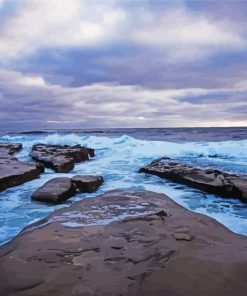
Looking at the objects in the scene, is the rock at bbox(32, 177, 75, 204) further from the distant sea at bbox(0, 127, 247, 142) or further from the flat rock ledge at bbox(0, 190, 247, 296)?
the distant sea at bbox(0, 127, 247, 142)

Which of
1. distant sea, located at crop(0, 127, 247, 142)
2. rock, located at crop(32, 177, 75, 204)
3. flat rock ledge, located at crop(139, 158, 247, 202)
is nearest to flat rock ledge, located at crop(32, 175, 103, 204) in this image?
rock, located at crop(32, 177, 75, 204)

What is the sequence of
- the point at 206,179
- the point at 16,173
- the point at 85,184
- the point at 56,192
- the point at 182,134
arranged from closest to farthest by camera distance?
the point at 56,192
the point at 85,184
the point at 206,179
the point at 16,173
the point at 182,134

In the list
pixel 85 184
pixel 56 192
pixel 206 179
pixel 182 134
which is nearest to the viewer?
pixel 56 192

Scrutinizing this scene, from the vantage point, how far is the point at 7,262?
8.50 feet

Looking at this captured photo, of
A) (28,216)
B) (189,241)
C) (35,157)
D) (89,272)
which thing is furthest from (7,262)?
(35,157)

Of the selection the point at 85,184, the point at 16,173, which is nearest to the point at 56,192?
the point at 85,184

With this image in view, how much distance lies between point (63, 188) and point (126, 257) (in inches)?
121

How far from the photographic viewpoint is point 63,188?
5.54 meters

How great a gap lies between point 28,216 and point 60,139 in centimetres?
1837

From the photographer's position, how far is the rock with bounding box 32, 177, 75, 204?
205 inches

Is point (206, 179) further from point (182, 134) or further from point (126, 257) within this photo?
point (182, 134)

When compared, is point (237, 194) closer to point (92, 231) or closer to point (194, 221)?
point (194, 221)

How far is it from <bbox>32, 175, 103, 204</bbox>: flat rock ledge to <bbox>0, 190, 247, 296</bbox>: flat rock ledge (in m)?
1.35

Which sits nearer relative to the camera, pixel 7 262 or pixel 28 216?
pixel 7 262
